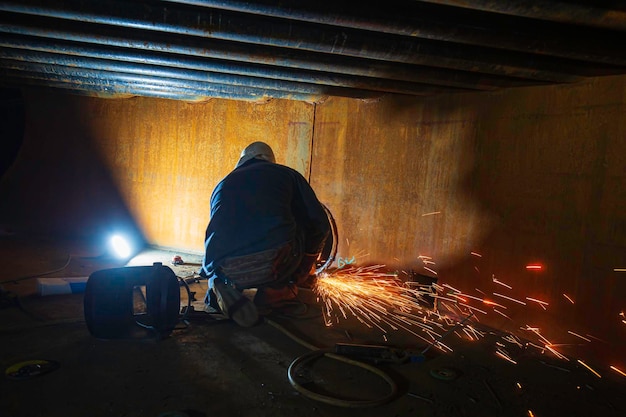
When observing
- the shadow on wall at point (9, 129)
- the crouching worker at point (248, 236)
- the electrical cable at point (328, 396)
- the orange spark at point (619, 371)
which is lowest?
the orange spark at point (619, 371)

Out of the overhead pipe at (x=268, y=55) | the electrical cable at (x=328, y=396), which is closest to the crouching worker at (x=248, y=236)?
the electrical cable at (x=328, y=396)

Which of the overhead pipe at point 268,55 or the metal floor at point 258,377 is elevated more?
the overhead pipe at point 268,55

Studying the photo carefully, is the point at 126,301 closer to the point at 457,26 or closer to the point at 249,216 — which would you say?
the point at 249,216

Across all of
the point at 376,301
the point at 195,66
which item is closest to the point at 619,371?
the point at 376,301

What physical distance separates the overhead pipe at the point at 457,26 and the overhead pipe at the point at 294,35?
0.35 metres

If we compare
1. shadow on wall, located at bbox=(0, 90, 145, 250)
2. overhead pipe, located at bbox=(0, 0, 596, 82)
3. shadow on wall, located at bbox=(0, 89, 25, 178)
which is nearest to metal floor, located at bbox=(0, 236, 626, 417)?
overhead pipe, located at bbox=(0, 0, 596, 82)

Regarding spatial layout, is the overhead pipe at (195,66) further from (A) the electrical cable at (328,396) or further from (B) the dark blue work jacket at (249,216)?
(A) the electrical cable at (328,396)

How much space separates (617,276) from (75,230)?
23.3 ft

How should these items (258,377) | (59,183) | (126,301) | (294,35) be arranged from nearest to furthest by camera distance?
1. (258,377)
2. (126,301)
3. (294,35)
4. (59,183)

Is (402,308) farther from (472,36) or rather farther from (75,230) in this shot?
(75,230)

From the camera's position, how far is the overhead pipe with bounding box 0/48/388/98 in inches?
182

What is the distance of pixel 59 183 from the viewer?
6.75 meters

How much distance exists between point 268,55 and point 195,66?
92cm

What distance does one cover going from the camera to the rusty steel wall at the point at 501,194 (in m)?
3.30
